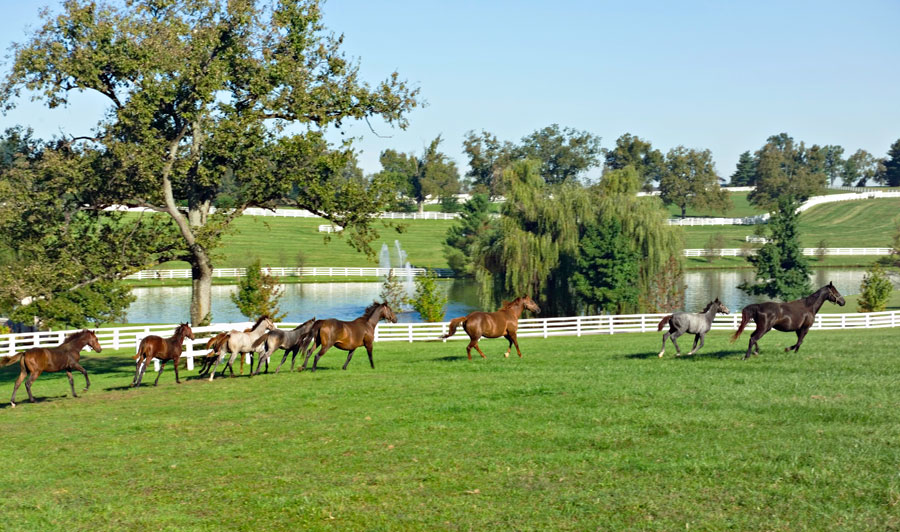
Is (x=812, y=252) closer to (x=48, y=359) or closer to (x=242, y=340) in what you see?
(x=242, y=340)

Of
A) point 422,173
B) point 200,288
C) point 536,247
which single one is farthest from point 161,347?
point 422,173

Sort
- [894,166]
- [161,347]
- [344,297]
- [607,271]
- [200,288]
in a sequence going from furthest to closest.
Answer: [894,166]
[344,297]
[607,271]
[200,288]
[161,347]

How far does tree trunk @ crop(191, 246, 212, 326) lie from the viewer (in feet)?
88.5

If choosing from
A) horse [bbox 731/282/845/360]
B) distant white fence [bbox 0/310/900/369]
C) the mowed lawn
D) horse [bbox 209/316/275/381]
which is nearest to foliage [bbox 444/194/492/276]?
distant white fence [bbox 0/310/900/369]

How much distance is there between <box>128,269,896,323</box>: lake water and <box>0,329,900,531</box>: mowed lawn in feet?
134

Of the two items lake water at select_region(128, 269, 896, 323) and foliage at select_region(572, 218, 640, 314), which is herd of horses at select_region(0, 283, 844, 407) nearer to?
foliage at select_region(572, 218, 640, 314)

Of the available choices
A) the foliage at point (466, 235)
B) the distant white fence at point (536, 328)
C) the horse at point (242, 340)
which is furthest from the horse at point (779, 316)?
the foliage at point (466, 235)

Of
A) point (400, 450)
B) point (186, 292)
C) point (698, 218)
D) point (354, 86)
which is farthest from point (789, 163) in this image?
point (400, 450)

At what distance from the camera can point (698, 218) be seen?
150 meters

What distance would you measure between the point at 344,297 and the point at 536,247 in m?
30.4

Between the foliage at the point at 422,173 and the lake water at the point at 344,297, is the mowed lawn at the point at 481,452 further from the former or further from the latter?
the foliage at the point at 422,173

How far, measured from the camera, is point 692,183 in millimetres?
152250

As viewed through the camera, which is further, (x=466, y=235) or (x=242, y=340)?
(x=466, y=235)

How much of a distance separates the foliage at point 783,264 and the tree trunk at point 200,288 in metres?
47.9
